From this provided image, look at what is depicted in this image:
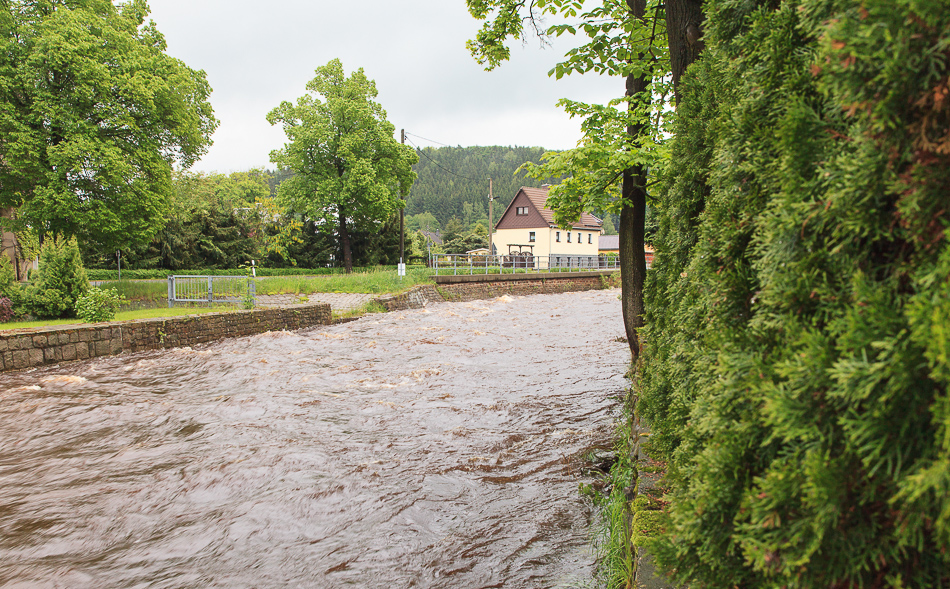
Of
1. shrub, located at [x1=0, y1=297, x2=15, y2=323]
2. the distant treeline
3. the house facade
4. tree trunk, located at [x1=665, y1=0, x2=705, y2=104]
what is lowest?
shrub, located at [x1=0, y1=297, x2=15, y2=323]

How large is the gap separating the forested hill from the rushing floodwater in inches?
3422

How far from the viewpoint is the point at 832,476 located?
0.95m

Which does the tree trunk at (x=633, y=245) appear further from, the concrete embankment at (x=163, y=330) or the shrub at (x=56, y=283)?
the shrub at (x=56, y=283)

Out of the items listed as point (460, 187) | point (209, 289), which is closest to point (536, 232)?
point (209, 289)

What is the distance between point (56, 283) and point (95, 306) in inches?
54.6

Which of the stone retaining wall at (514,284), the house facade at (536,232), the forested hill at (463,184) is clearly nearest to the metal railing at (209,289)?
the stone retaining wall at (514,284)

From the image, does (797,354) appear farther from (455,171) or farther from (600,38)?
(455,171)

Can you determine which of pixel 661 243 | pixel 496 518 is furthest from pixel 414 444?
pixel 661 243

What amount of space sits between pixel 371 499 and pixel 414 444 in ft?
4.29

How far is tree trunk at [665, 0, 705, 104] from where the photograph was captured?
11.9 ft

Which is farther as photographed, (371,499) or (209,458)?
(209,458)

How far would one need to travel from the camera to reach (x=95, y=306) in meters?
11.4

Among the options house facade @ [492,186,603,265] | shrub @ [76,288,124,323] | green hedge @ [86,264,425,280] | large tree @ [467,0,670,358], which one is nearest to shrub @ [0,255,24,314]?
shrub @ [76,288,124,323]

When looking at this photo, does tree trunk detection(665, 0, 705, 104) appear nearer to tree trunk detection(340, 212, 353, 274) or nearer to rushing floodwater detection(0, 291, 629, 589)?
rushing floodwater detection(0, 291, 629, 589)
